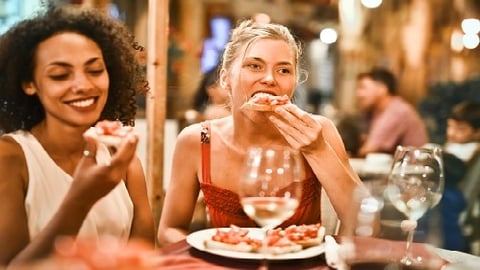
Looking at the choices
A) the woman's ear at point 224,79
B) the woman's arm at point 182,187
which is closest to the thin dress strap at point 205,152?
the woman's arm at point 182,187

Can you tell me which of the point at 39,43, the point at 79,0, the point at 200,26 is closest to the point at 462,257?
the point at 39,43

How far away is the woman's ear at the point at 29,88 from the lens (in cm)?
183

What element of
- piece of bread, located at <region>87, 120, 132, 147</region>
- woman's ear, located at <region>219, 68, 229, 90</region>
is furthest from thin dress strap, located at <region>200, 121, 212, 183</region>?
piece of bread, located at <region>87, 120, 132, 147</region>

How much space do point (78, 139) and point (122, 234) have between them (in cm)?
30

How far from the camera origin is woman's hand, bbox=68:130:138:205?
1.45 meters

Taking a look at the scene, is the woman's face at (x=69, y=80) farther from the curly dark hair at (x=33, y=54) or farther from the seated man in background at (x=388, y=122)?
the seated man in background at (x=388, y=122)

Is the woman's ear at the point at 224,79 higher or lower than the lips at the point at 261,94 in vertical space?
higher

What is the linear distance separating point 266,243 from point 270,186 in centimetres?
14

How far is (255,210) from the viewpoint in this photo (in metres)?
1.54

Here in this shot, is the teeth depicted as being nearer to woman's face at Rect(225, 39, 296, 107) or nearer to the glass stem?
woman's face at Rect(225, 39, 296, 107)

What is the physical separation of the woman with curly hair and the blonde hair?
1.90 feet

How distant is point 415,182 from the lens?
180 centimetres

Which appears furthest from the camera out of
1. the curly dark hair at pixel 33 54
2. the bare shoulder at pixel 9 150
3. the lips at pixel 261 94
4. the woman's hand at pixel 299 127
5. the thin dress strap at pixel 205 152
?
the thin dress strap at pixel 205 152

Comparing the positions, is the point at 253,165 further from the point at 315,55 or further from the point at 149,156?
the point at 315,55
